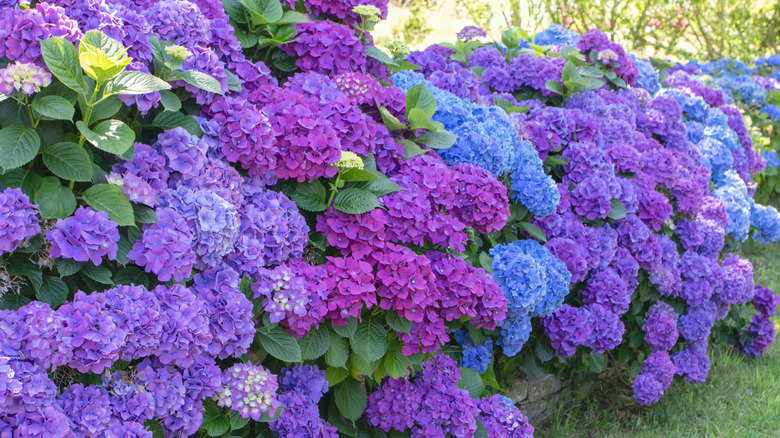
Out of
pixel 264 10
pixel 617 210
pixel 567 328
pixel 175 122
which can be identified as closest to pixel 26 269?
pixel 175 122

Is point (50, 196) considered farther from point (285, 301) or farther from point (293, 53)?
point (293, 53)

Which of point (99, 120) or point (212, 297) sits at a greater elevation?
point (99, 120)

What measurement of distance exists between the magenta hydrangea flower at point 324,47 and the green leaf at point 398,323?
1.06m

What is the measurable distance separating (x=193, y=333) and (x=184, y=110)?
0.85m

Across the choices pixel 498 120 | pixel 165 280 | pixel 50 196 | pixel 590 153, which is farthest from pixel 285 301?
pixel 590 153

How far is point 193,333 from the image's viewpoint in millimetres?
1739

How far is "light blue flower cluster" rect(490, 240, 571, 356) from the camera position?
8.75 feet

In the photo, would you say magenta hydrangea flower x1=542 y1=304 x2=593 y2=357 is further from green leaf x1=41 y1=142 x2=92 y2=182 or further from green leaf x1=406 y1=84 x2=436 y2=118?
green leaf x1=41 y1=142 x2=92 y2=182

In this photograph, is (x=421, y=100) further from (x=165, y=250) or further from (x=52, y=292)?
(x=52, y=292)

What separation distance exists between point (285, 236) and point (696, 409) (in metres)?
2.57

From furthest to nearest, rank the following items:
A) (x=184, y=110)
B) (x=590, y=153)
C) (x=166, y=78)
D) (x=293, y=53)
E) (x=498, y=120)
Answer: (x=590, y=153), (x=498, y=120), (x=293, y=53), (x=184, y=110), (x=166, y=78)

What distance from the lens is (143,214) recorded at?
183 centimetres

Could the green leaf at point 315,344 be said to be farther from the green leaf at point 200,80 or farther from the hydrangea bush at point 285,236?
the green leaf at point 200,80

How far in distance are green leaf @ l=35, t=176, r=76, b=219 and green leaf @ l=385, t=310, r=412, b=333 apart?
0.98 metres
